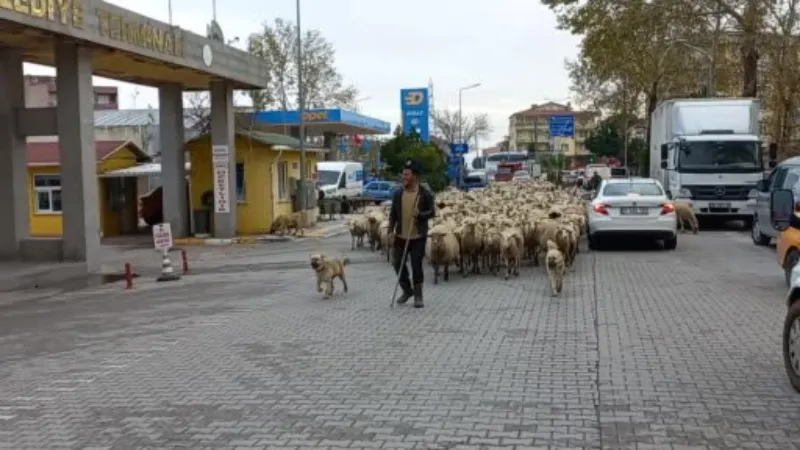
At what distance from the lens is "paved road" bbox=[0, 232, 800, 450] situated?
5969 mm

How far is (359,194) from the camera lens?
151ft

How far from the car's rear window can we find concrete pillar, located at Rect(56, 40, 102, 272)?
35.3ft

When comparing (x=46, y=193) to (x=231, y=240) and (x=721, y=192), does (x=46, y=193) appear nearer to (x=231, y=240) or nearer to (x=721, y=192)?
(x=231, y=240)

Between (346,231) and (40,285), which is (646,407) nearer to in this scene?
(40,285)

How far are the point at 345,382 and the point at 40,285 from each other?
11.6 meters

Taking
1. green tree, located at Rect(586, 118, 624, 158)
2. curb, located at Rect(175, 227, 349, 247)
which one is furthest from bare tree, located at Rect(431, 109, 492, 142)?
curb, located at Rect(175, 227, 349, 247)

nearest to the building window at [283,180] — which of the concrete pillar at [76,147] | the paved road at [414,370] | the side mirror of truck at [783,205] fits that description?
the concrete pillar at [76,147]

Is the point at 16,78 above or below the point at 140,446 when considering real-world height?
above

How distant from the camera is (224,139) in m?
26.5

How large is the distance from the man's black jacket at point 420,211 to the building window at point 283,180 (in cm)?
1847

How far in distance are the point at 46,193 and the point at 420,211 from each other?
20.5m

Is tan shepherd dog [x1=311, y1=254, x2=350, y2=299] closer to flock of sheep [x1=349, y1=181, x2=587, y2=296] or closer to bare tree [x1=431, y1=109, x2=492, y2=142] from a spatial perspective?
flock of sheep [x1=349, y1=181, x2=587, y2=296]

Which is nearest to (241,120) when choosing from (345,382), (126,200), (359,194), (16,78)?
(359,194)

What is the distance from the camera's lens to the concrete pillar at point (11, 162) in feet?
62.1
